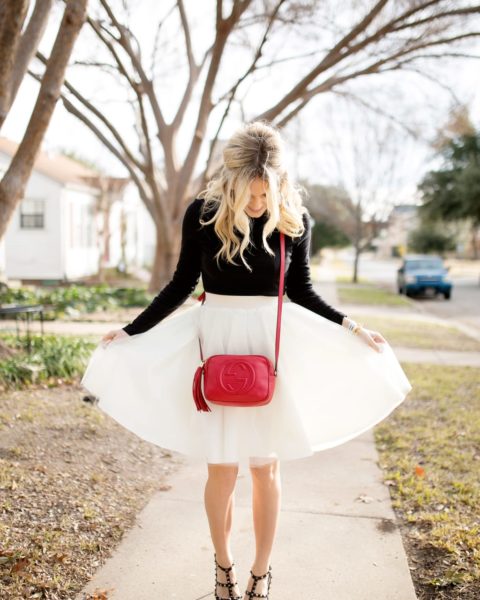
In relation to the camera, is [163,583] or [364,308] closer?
[163,583]

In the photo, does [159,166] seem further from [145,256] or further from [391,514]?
[391,514]

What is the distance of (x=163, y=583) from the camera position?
2.88 metres

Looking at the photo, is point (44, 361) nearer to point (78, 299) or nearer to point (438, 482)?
point (438, 482)

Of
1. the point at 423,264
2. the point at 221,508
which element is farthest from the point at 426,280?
the point at 221,508

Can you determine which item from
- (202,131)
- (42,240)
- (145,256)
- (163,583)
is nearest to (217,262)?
(163,583)

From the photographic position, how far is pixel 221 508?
102 inches

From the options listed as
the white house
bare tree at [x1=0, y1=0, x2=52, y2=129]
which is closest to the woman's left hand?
bare tree at [x1=0, y1=0, x2=52, y2=129]

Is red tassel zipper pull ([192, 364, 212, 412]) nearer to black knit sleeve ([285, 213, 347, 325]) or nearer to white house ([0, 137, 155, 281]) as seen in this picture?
black knit sleeve ([285, 213, 347, 325])

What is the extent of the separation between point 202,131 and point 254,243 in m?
11.3

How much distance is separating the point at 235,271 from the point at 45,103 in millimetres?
3993

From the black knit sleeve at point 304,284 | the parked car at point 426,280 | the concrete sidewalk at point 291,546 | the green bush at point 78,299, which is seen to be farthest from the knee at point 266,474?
the parked car at point 426,280

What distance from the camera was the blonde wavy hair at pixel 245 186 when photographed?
96.5 inches

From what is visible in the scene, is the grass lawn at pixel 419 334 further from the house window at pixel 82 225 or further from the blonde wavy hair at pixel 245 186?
the house window at pixel 82 225

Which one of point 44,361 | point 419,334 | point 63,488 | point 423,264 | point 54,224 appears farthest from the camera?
point 423,264
